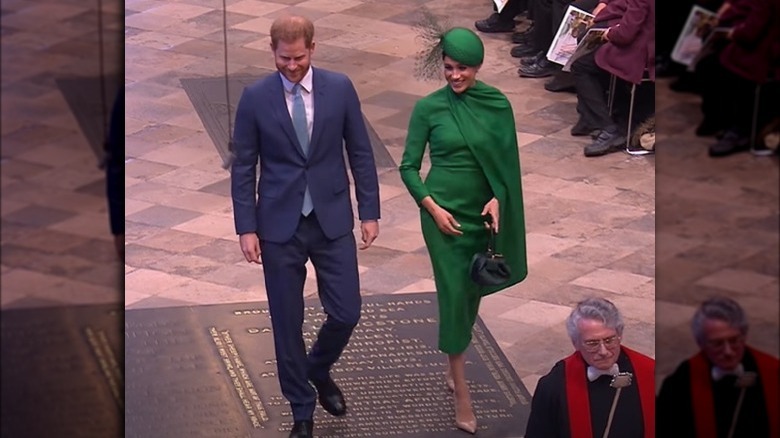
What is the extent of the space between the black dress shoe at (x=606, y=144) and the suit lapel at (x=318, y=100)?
3761 millimetres

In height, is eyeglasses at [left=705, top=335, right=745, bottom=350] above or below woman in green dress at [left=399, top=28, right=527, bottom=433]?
above

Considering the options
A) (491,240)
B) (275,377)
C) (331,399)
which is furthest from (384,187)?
(491,240)

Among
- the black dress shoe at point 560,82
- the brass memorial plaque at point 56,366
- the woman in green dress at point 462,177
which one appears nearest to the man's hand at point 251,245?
the woman in green dress at point 462,177

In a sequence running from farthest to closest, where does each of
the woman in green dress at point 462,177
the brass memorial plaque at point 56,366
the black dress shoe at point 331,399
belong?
1. the black dress shoe at point 331,399
2. the woman in green dress at point 462,177
3. the brass memorial plaque at point 56,366

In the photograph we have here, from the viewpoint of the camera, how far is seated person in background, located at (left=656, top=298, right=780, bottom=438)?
1.26 meters

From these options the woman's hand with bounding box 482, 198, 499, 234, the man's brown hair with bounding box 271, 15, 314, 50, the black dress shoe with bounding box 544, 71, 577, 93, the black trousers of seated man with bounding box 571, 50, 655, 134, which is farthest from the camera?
the black dress shoe with bounding box 544, 71, 577, 93

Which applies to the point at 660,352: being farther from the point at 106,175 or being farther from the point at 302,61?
the point at 302,61

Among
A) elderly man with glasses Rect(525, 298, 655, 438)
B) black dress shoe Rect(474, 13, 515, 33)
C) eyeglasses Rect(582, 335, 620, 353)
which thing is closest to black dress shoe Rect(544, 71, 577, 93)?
black dress shoe Rect(474, 13, 515, 33)

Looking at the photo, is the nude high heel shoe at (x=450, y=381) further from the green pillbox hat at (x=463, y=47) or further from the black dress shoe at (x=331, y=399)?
the green pillbox hat at (x=463, y=47)

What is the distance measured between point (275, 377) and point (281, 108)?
1.59 meters

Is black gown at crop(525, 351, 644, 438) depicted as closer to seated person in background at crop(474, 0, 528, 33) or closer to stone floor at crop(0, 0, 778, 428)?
stone floor at crop(0, 0, 778, 428)

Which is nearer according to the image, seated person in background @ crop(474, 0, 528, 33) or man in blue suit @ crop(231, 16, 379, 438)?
man in blue suit @ crop(231, 16, 379, 438)

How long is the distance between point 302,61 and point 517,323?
240 cm

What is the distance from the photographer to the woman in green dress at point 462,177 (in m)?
5.59
